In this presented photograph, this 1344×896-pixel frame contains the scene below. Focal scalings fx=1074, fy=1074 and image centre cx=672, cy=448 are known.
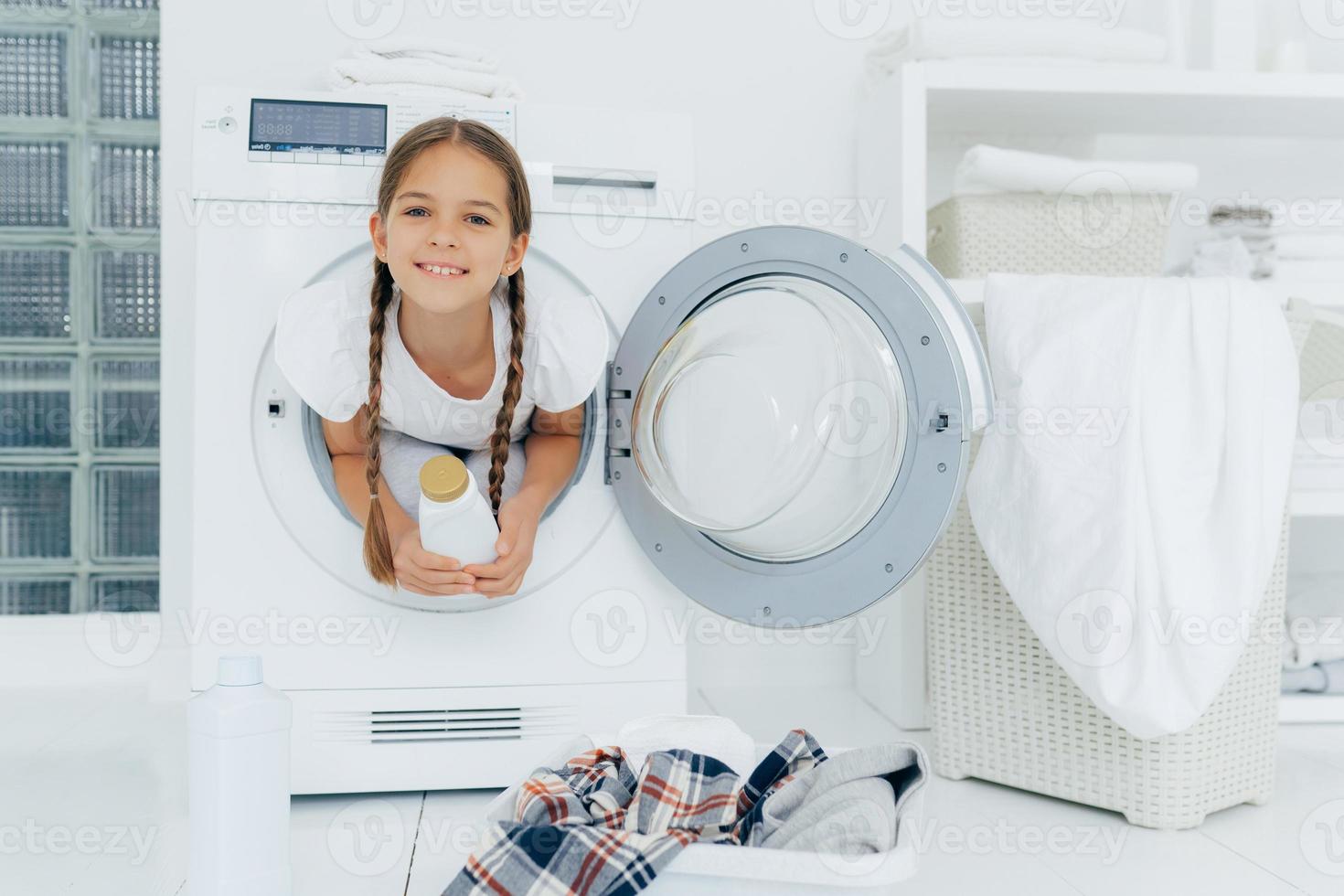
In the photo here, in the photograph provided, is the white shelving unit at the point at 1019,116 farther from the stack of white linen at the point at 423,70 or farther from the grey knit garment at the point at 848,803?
the grey knit garment at the point at 848,803

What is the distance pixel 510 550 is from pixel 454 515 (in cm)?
10

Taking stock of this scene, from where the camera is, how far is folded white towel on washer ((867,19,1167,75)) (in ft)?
5.68

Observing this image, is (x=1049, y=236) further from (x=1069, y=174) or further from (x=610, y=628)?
(x=610, y=628)

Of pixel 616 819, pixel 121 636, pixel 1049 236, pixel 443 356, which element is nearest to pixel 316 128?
pixel 443 356

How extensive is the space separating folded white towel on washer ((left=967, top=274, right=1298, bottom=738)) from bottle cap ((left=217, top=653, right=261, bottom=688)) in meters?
0.86

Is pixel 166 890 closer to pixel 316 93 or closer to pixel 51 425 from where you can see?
pixel 316 93

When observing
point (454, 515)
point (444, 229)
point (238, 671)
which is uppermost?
point (444, 229)

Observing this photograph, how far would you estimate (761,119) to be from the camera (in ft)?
6.78

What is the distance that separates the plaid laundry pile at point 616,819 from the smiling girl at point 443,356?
27 centimetres

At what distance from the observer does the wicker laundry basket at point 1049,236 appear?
67.0 inches

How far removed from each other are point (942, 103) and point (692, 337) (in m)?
0.84

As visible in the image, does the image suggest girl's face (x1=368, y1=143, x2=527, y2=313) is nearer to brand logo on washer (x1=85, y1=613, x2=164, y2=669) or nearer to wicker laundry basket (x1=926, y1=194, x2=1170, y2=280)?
wicker laundry basket (x1=926, y1=194, x2=1170, y2=280)

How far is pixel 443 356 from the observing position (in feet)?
4.25

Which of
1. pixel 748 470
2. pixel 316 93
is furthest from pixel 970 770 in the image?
pixel 316 93
